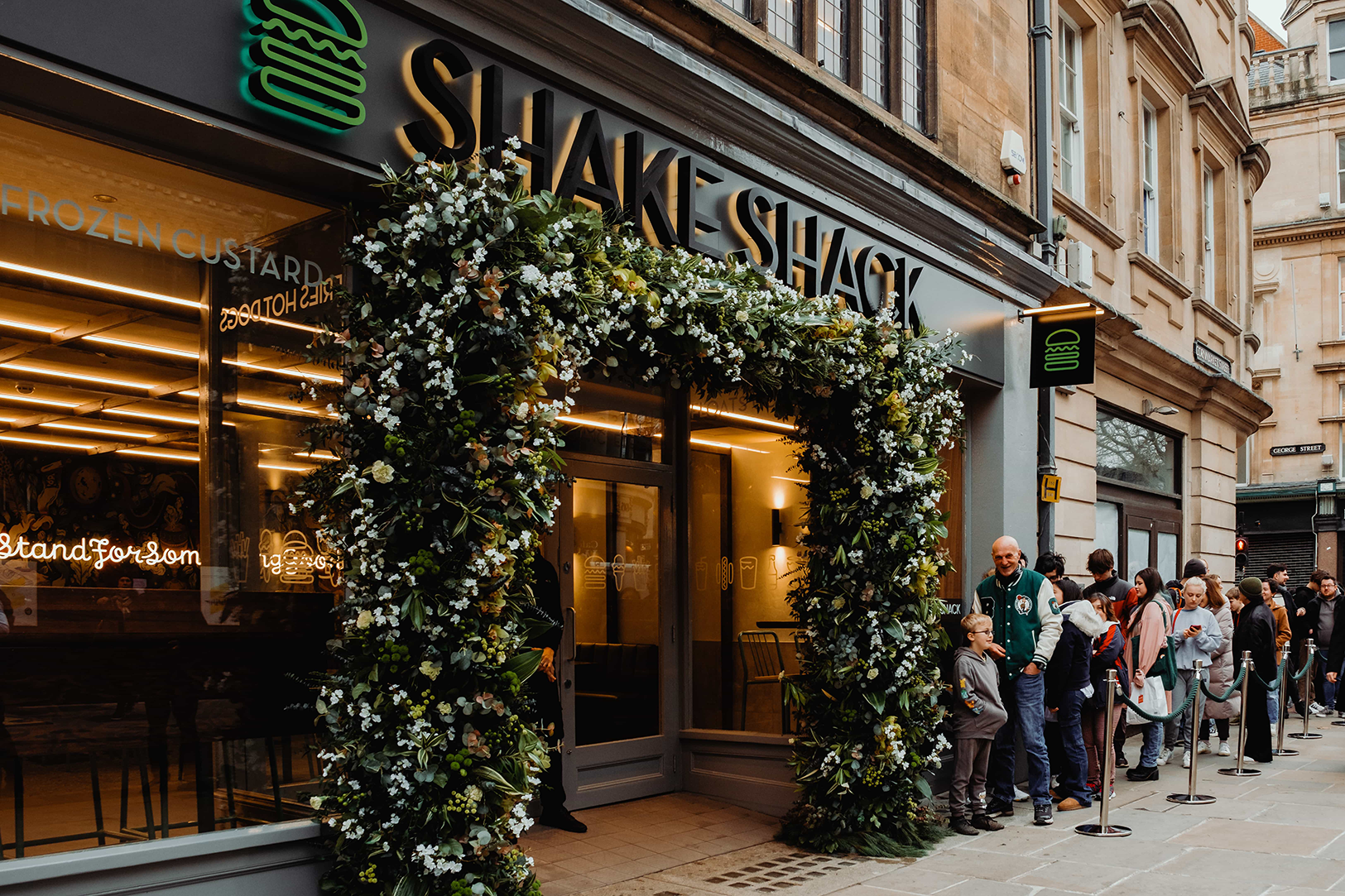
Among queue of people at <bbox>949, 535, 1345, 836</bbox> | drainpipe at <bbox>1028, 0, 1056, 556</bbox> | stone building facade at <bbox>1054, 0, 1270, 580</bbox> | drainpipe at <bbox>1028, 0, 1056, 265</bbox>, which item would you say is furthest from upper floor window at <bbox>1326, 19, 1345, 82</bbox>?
queue of people at <bbox>949, 535, 1345, 836</bbox>

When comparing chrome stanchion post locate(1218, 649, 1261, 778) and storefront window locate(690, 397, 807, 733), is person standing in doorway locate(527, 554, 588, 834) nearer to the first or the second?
storefront window locate(690, 397, 807, 733)

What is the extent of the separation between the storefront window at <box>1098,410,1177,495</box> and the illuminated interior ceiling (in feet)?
37.0

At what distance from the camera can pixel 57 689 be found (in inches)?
179

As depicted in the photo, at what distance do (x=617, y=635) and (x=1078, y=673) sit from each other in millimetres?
3604

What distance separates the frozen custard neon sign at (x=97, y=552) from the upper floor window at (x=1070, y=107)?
11.5 meters

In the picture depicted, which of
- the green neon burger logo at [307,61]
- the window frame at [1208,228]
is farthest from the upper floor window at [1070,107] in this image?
the green neon burger logo at [307,61]

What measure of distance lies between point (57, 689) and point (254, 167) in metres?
2.34

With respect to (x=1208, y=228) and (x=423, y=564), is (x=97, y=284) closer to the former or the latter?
(x=423, y=564)

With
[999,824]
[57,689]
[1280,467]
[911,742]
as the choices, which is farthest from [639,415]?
[1280,467]

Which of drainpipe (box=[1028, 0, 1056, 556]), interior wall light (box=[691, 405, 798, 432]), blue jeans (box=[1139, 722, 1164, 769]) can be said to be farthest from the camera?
drainpipe (box=[1028, 0, 1056, 556])

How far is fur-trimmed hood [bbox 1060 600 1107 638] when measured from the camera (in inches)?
352

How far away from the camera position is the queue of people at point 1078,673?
27.2ft

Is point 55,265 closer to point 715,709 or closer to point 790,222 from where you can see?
point 790,222

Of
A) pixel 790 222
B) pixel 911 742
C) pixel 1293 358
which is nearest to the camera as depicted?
pixel 911 742
